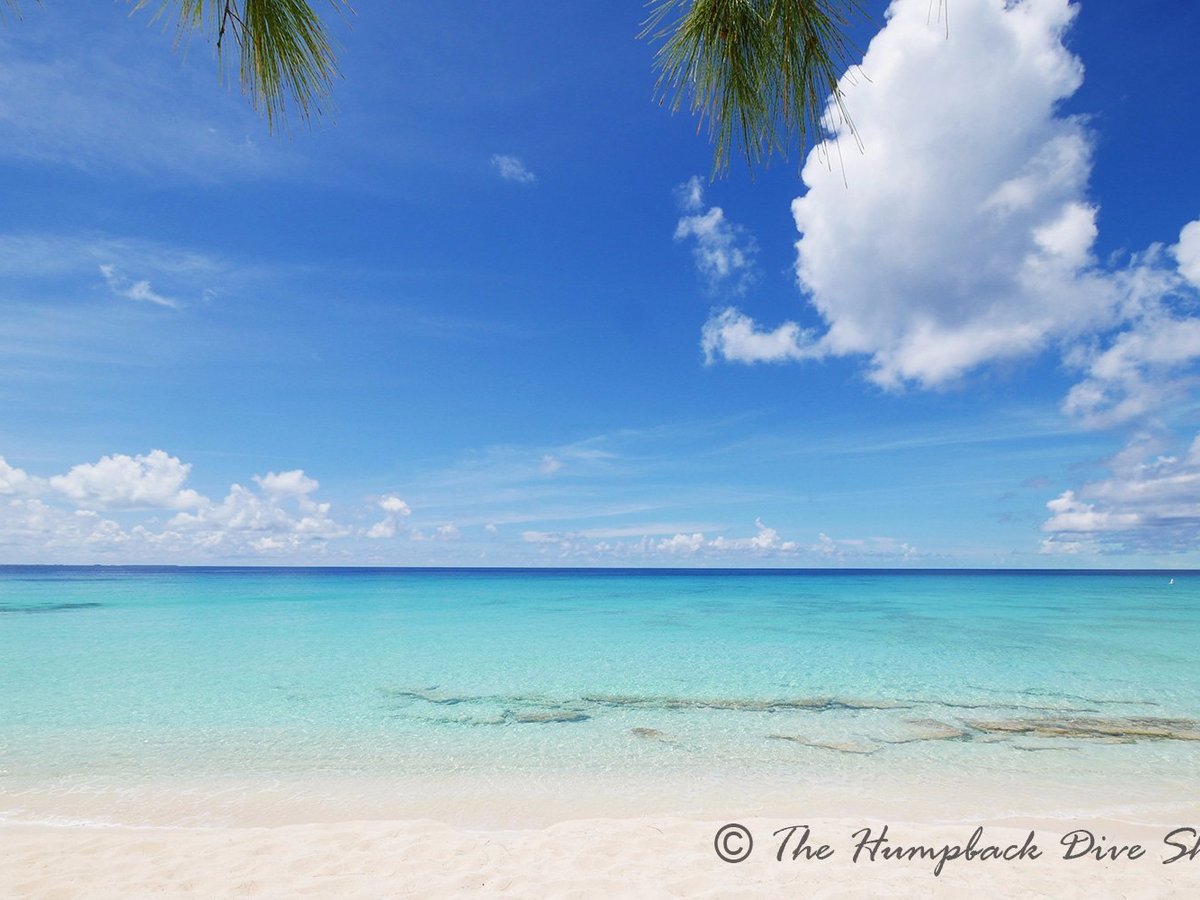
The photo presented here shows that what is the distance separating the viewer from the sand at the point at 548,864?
160 inches

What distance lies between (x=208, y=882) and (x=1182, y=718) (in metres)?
12.4

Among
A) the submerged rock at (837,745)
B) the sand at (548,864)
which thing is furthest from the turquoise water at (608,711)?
the sand at (548,864)

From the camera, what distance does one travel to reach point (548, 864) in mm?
4492

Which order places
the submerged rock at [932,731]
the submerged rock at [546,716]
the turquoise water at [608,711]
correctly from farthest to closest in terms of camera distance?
the submerged rock at [546,716] < the submerged rock at [932,731] < the turquoise water at [608,711]

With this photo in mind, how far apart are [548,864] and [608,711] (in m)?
5.31

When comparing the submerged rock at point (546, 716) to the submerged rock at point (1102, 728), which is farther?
the submerged rock at point (546, 716)

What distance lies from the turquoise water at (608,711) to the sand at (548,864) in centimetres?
81

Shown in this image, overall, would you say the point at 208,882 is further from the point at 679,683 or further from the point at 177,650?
the point at 177,650

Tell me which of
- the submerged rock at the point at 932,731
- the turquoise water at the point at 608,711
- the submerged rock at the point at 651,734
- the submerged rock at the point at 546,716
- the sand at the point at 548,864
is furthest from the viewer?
the submerged rock at the point at 546,716

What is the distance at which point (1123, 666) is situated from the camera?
44.5 feet

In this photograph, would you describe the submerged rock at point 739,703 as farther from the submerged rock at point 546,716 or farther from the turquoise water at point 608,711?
the submerged rock at point 546,716

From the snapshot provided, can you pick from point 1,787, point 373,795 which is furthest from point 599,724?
point 1,787

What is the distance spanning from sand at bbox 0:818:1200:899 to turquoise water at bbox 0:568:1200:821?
81 centimetres

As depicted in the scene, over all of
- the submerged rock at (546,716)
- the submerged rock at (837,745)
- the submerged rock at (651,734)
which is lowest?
the submerged rock at (546,716)
